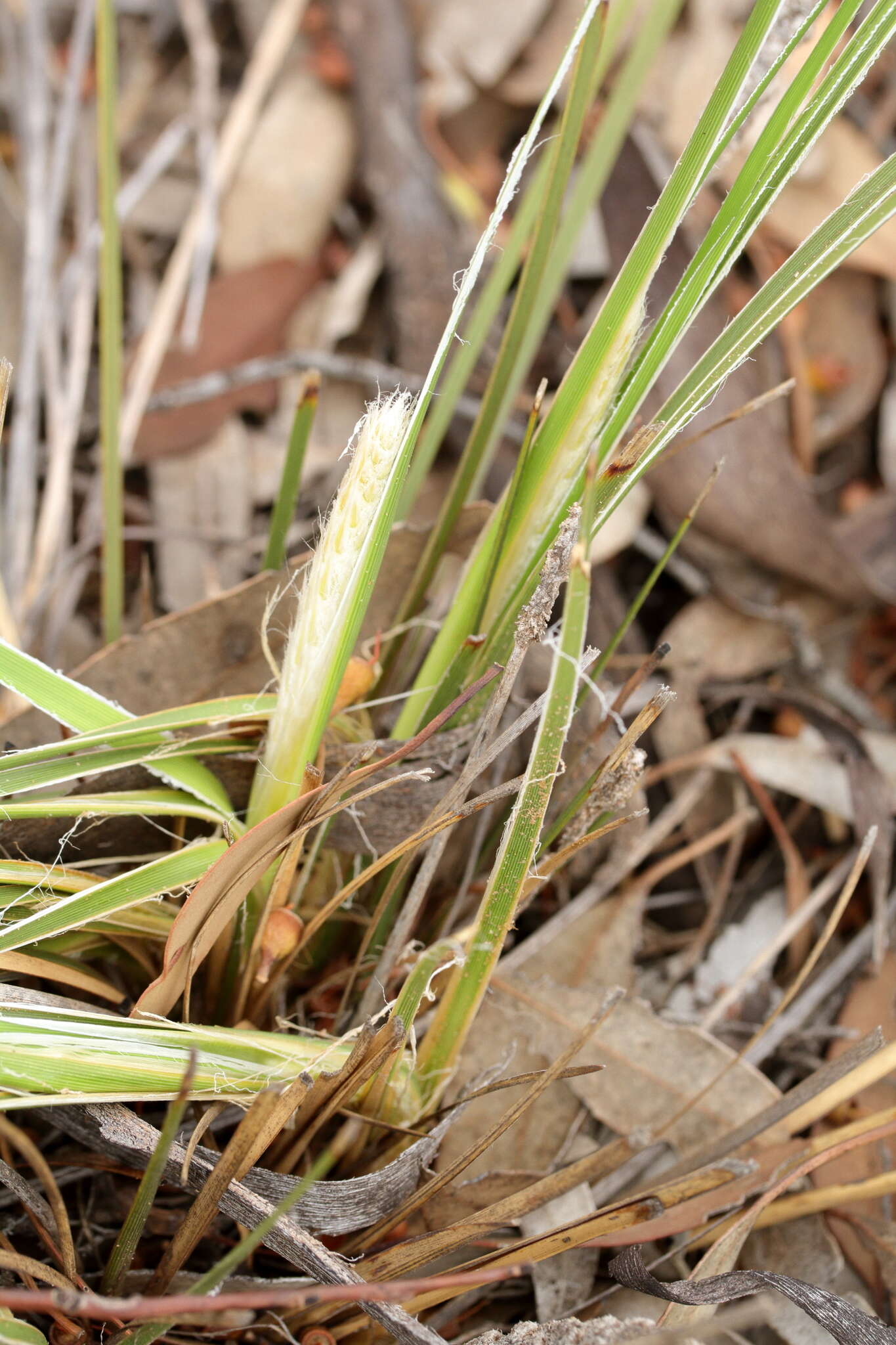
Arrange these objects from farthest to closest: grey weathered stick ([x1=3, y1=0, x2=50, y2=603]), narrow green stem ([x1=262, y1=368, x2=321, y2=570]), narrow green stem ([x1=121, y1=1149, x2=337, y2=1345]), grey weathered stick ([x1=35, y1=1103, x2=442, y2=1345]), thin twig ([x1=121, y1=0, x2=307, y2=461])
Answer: thin twig ([x1=121, y1=0, x2=307, y2=461]) < grey weathered stick ([x1=3, y1=0, x2=50, y2=603]) < narrow green stem ([x1=262, y1=368, x2=321, y2=570]) < grey weathered stick ([x1=35, y1=1103, x2=442, y2=1345]) < narrow green stem ([x1=121, y1=1149, x2=337, y2=1345])

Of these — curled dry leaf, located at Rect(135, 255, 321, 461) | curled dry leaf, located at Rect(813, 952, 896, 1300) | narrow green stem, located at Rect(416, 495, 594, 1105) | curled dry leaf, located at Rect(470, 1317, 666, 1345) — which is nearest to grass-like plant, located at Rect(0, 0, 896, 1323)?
narrow green stem, located at Rect(416, 495, 594, 1105)

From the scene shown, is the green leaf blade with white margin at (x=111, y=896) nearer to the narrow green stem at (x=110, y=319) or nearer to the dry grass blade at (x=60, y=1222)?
the dry grass blade at (x=60, y=1222)

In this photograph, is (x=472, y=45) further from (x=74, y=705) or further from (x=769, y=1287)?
(x=769, y=1287)

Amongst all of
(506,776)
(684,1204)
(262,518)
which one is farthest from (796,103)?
(262,518)

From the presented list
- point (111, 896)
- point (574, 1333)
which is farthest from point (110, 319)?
point (574, 1333)

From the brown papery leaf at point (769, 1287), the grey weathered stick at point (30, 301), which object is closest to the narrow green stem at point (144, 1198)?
the brown papery leaf at point (769, 1287)

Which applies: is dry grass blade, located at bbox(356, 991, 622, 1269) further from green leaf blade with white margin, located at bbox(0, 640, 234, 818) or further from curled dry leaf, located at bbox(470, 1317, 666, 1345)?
green leaf blade with white margin, located at bbox(0, 640, 234, 818)
